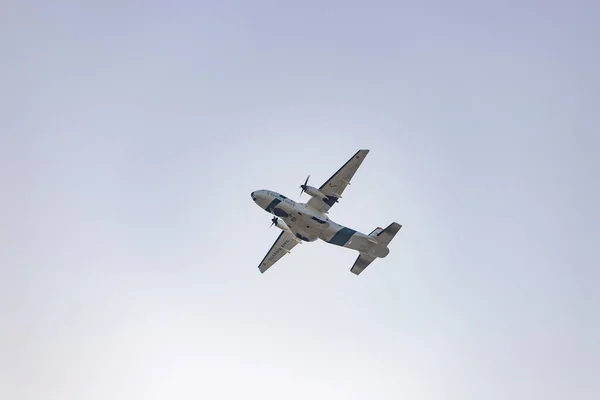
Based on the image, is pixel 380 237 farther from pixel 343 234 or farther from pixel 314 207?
pixel 314 207

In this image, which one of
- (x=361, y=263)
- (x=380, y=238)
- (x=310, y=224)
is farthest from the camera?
(x=361, y=263)

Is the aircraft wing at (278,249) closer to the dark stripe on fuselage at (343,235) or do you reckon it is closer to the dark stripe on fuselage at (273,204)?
the dark stripe on fuselage at (273,204)

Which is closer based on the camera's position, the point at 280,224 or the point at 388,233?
the point at 388,233

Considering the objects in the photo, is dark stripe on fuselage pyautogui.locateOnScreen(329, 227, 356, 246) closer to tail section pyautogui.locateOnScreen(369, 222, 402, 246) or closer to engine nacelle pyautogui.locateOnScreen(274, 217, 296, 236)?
tail section pyautogui.locateOnScreen(369, 222, 402, 246)

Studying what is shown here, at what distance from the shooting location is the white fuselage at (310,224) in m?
55.5

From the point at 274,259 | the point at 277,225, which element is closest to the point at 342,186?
the point at 277,225

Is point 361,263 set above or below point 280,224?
Result: below

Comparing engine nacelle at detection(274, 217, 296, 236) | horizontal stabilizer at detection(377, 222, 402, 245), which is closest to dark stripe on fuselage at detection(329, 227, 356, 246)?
horizontal stabilizer at detection(377, 222, 402, 245)

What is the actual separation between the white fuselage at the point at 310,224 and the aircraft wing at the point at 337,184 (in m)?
0.80

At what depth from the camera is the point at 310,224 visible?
5578 centimetres

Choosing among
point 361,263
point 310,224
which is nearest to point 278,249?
point 310,224

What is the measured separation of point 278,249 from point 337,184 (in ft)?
38.9

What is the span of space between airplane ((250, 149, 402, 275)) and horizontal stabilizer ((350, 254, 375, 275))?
0.11 metres

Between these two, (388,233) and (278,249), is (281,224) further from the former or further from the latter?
(388,233)
